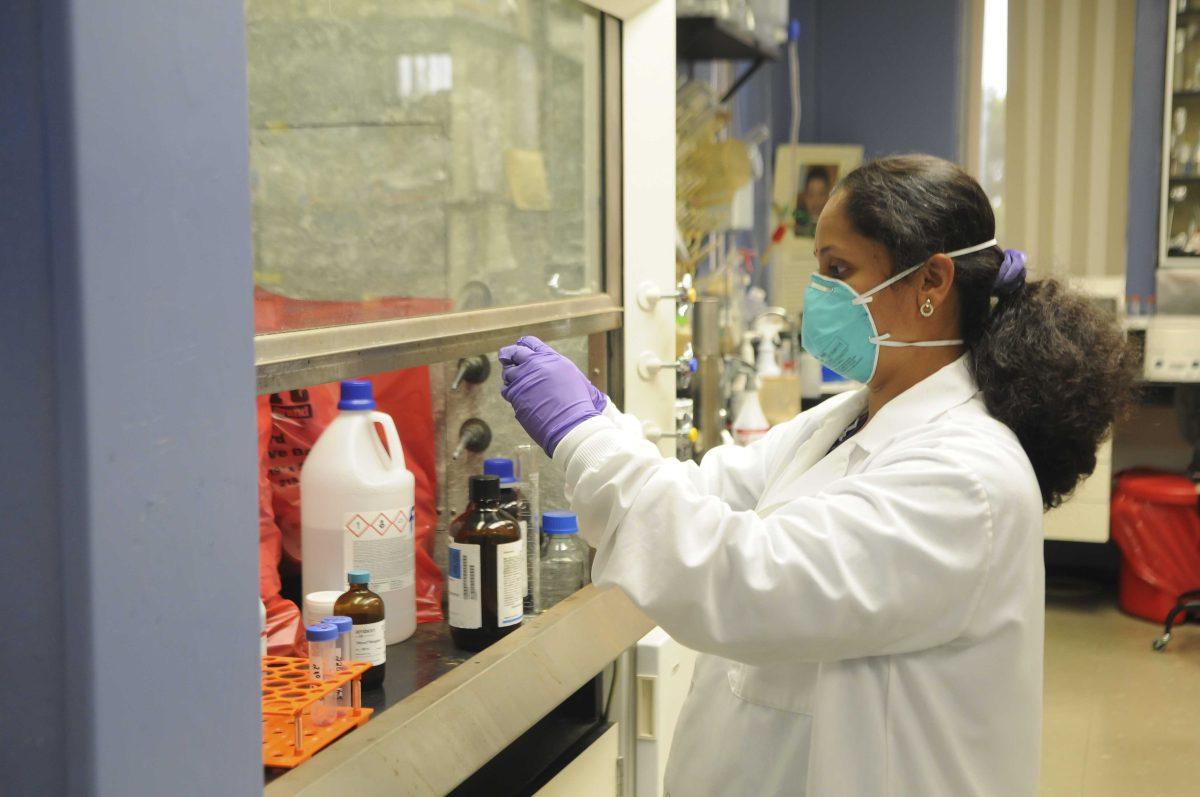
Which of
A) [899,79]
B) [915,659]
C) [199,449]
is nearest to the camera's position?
[199,449]

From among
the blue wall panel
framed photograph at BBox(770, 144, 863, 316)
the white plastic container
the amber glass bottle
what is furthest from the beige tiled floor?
the amber glass bottle

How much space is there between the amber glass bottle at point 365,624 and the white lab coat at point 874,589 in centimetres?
38

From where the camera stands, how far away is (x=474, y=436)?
2025 mm

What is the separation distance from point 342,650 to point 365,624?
0.05 m

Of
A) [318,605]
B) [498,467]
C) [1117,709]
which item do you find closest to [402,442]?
[498,467]

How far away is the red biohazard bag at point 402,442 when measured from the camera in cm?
182

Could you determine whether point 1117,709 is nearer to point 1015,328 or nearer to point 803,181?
point 1015,328

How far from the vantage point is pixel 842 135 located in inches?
238

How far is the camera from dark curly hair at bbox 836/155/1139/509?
1374mm

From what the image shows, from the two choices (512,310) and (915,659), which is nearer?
(915,659)

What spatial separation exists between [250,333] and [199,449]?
12cm

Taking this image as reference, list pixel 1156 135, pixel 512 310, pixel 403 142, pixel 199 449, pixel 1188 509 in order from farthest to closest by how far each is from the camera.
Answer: pixel 1156 135
pixel 1188 509
pixel 512 310
pixel 403 142
pixel 199 449

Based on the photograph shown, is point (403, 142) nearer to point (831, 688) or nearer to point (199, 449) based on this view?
point (199, 449)

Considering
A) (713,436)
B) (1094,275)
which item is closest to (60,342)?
(713,436)
